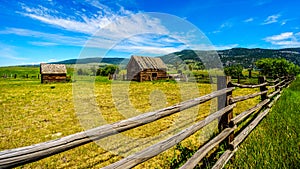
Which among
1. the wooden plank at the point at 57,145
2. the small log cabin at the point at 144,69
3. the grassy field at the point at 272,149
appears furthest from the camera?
the small log cabin at the point at 144,69

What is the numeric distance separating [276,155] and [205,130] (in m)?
2.24

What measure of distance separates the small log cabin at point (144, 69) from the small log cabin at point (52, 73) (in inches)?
471

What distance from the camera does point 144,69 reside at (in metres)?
30.4

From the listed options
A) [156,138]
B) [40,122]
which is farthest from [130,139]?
[40,122]

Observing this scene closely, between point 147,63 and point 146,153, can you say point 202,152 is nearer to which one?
point 146,153

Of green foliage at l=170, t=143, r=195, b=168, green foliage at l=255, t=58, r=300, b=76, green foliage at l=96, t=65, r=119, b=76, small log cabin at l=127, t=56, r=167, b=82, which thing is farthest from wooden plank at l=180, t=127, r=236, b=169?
green foliage at l=255, t=58, r=300, b=76

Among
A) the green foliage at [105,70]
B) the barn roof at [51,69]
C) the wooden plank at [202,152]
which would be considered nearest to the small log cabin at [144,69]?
the barn roof at [51,69]

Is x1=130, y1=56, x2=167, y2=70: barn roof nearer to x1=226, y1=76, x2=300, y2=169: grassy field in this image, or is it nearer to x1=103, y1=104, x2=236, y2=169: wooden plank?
x1=226, y1=76, x2=300, y2=169: grassy field

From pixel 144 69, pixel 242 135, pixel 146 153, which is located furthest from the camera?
pixel 144 69

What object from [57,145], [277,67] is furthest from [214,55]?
[277,67]

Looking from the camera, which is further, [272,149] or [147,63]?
[147,63]

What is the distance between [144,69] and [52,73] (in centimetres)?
1600

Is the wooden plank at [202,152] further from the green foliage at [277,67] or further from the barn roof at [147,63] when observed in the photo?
the green foliage at [277,67]

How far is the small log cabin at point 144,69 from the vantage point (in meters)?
30.4
